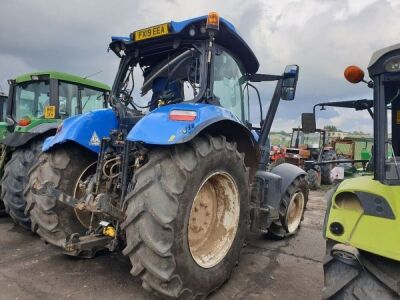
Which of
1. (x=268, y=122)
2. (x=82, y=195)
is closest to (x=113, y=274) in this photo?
(x=82, y=195)

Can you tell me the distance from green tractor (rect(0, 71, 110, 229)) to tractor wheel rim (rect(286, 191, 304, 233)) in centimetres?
367

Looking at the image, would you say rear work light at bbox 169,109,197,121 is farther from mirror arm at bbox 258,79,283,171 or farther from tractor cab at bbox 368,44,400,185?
mirror arm at bbox 258,79,283,171

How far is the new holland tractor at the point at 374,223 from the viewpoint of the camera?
7.07ft

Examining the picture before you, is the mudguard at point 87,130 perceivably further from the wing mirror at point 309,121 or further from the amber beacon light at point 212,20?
the wing mirror at point 309,121

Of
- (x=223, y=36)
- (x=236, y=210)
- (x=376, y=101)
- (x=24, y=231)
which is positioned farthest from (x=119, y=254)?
(x=376, y=101)

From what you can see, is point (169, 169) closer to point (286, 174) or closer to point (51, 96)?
point (286, 174)

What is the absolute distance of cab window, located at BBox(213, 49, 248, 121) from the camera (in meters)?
4.06

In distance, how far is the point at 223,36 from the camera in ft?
13.2

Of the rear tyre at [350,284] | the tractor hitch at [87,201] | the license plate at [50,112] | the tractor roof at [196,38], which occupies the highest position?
the tractor roof at [196,38]

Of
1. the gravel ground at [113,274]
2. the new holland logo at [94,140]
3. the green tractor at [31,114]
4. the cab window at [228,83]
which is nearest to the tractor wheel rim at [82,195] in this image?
the new holland logo at [94,140]

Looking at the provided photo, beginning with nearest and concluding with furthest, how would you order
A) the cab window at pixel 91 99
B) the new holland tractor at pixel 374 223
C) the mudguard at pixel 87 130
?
the new holland tractor at pixel 374 223, the mudguard at pixel 87 130, the cab window at pixel 91 99

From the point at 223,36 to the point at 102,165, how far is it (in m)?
1.84

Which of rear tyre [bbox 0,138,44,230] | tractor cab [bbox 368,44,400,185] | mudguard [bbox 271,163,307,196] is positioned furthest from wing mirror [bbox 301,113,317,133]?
rear tyre [bbox 0,138,44,230]

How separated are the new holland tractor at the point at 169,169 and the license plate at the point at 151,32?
11mm
